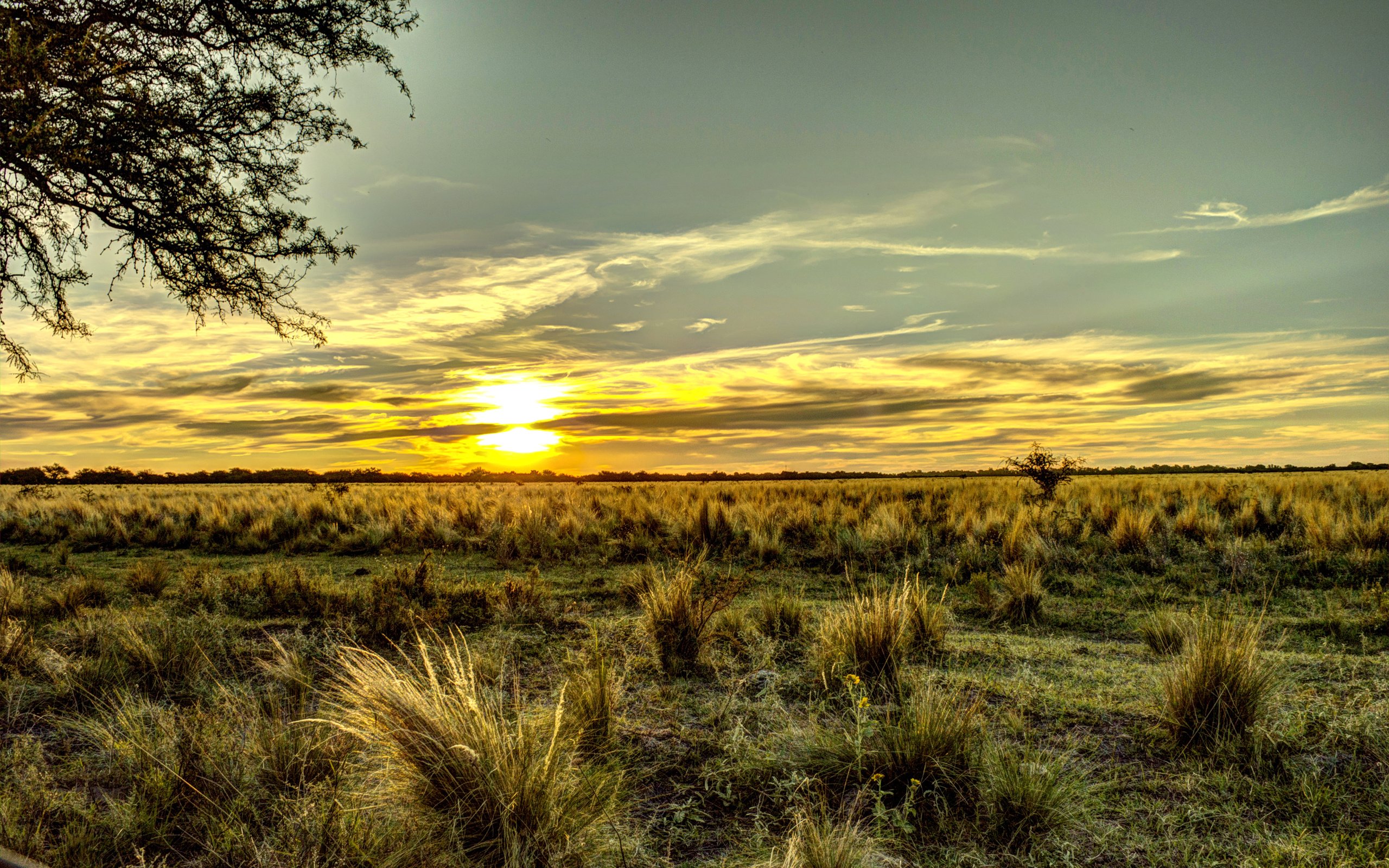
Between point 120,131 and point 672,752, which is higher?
point 120,131

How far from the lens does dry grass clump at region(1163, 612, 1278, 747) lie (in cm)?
418

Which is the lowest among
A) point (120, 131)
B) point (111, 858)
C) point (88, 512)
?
point (88, 512)

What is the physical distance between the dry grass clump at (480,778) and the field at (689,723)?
2 centimetres

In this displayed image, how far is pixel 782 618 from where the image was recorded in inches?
275

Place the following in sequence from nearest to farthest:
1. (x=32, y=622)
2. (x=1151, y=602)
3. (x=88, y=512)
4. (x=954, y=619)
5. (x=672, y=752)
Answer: (x=672, y=752) → (x=32, y=622) → (x=954, y=619) → (x=1151, y=602) → (x=88, y=512)

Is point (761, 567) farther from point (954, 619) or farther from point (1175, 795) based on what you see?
point (1175, 795)

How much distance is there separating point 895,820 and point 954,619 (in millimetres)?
5285

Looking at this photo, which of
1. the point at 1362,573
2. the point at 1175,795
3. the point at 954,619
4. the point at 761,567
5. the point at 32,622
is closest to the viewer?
the point at 1175,795

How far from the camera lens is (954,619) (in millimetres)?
8102

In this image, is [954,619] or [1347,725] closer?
[1347,725]

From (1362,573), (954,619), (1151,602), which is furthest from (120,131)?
(1362,573)

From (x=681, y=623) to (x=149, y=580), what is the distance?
329 inches

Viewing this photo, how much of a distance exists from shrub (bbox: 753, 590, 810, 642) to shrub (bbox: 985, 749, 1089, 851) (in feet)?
9.90

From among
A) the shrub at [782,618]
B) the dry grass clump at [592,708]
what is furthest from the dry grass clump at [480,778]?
the shrub at [782,618]
